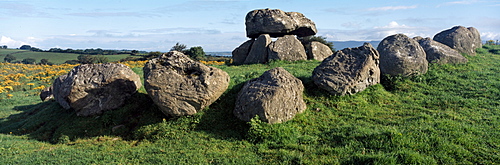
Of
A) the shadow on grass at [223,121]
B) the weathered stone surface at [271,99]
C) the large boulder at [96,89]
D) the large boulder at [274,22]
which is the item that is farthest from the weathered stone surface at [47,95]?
the large boulder at [274,22]

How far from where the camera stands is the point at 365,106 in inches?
499

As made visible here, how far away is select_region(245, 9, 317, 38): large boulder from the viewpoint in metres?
22.4

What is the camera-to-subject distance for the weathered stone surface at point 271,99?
10.8 metres

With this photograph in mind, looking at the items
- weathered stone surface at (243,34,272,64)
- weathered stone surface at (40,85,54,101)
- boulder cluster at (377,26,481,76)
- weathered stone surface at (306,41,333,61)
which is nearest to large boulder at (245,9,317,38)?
weathered stone surface at (243,34,272,64)

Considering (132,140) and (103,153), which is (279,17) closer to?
(132,140)

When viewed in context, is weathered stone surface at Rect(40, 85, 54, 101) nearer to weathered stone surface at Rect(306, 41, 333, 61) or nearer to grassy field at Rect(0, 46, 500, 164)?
grassy field at Rect(0, 46, 500, 164)

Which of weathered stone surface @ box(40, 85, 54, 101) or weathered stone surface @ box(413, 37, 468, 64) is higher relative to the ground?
weathered stone surface @ box(413, 37, 468, 64)

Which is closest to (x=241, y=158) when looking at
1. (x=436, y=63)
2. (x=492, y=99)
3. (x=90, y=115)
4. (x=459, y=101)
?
(x=90, y=115)

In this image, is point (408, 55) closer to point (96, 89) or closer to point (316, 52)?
point (316, 52)

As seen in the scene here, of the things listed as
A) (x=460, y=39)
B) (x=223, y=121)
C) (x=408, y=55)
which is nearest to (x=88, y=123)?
(x=223, y=121)

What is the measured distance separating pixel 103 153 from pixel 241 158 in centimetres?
456

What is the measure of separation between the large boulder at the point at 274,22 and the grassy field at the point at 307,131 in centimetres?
791

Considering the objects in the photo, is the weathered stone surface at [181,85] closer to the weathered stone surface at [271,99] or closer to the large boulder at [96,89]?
the weathered stone surface at [271,99]

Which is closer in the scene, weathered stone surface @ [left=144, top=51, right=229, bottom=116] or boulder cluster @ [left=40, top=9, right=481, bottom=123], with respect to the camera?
boulder cluster @ [left=40, top=9, right=481, bottom=123]
